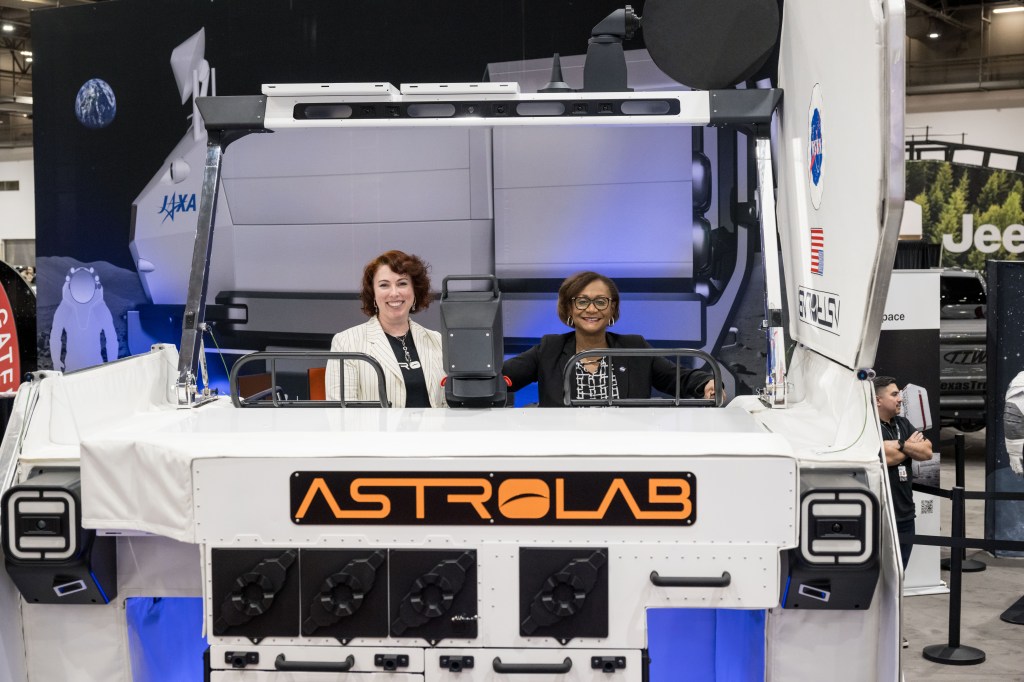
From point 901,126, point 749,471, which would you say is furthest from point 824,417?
point 901,126

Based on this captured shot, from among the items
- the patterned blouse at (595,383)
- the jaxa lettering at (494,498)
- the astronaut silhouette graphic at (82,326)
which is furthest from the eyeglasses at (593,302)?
the astronaut silhouette graphic at (82,326)

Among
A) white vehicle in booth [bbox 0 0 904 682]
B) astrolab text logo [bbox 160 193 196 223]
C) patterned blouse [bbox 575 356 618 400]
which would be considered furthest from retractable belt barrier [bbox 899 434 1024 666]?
astrolab text logo [bbox 160 193 196 223]

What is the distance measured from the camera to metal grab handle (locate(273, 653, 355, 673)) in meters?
2.19

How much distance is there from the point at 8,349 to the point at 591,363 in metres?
5.58

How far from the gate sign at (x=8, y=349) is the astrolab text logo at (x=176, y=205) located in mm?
1504

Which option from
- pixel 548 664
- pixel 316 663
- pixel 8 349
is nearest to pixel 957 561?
pixel 548 664

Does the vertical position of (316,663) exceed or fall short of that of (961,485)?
it exceeds it

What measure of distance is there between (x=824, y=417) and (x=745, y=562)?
0.57 meters

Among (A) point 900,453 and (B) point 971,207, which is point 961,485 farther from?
(B) point 971,207

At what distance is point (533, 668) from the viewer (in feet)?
7.11

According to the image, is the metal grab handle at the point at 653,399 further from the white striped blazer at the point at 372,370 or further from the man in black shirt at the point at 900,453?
the man in black shirt at the point at 900,453

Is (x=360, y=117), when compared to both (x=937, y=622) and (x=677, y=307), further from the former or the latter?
(x=937, y=622)

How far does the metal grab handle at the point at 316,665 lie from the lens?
2.19 meters

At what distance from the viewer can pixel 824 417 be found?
8.32 feet
